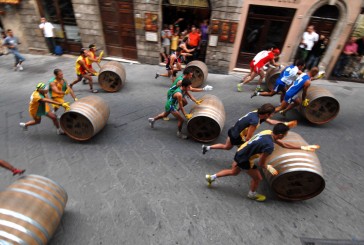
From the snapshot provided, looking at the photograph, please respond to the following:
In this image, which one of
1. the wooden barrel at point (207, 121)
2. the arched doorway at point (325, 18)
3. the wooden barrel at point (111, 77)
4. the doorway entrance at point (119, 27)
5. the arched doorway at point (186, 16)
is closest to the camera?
the wooden barrel at point (207, 121)

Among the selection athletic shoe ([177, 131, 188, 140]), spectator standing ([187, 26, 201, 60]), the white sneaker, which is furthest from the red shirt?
the white sneaker

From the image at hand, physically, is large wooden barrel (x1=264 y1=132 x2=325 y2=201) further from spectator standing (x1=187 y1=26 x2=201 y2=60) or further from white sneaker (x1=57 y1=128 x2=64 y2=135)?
spectator standing (x1=187 y1=26 x2=201 y2=60)

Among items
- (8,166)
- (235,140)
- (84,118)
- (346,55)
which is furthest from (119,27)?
(346,55)

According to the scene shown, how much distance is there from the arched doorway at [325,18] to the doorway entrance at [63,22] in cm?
1024

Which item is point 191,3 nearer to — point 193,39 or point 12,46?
point 193,39

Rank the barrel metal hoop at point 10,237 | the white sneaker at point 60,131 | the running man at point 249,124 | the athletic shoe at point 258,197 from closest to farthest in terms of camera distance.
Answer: the barrel metal hoop at point 10,237 < the running man at point 249,124 < the athletic shoe at point 258,197 < the white sneaker at point 60,131

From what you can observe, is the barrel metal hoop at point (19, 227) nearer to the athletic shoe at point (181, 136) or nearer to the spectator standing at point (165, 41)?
the athletic shoe at point (181, 136)

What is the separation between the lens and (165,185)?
4250mm

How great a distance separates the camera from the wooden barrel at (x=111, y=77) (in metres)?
7.26

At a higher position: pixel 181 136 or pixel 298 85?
pixel 298 85

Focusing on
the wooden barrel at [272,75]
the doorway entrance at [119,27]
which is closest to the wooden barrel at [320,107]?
the wooden barrel at [272,75]

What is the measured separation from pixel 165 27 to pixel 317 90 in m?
6.73

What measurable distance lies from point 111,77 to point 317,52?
828 centimetres

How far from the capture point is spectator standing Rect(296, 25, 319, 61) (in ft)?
28.2
